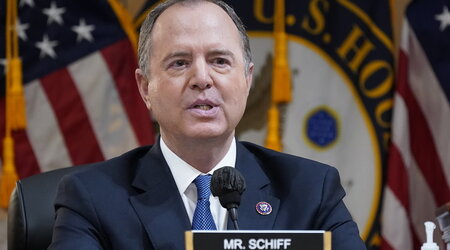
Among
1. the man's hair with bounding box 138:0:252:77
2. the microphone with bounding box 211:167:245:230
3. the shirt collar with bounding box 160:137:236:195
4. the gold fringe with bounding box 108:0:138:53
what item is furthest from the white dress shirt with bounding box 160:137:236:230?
the gold fringe with bounding box 108:0:138:53

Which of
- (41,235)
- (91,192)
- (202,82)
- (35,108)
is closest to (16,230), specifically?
(41,235)

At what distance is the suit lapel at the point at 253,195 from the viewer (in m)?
2.63

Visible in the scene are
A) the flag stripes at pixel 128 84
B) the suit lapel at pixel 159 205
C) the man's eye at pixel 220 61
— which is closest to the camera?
the suit lapel at pixel 159 205

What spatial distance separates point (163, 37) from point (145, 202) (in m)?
0.49

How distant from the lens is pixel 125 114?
16.5 feet

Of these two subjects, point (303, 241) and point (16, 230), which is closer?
point (303, 241)

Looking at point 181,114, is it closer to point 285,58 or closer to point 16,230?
point 16,230

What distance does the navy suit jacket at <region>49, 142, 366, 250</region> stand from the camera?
258 centimetres

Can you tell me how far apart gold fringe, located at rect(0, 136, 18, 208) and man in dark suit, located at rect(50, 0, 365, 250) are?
207cm

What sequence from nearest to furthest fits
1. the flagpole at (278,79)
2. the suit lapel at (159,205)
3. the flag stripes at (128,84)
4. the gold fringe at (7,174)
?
the suit lapel at (159,205) < the gold fringe at (7,174) < the flagpole at (278,79) < the flag stripes at (128,84)

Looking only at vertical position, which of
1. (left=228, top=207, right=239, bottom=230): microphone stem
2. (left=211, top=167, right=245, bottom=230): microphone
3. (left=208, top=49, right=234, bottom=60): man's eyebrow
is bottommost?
(left=228, top=207, right=239, bottom=230): microphone stem

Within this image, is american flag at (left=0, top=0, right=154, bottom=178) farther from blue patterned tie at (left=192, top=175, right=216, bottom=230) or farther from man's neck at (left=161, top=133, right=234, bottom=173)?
blue patterned tie at (left=192, top=175, right=216, bottom=230)

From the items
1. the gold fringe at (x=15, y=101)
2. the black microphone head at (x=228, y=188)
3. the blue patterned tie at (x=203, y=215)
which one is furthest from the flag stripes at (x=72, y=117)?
the black microphone head at (x=228, y=188)

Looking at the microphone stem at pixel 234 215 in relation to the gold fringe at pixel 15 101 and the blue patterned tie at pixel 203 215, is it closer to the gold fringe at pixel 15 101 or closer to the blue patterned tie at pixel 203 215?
the blue patterned tie at pixel 203 215
